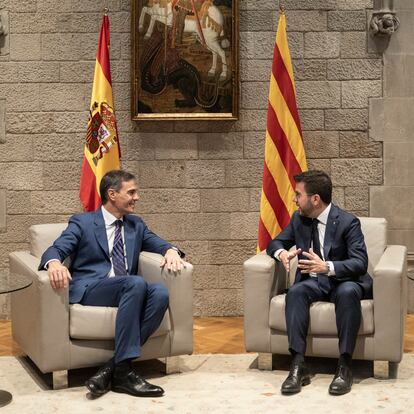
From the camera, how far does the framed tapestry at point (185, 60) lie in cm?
570

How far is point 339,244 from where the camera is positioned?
441 cm

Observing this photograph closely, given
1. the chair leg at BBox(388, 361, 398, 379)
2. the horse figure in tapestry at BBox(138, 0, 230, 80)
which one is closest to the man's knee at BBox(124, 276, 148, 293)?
the chair leg at BBox(388, 361, 398, 379)

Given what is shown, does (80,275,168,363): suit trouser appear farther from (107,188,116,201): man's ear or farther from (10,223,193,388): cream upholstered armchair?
(107,188,116,201): man's ear

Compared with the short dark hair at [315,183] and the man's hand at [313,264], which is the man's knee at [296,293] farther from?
the short dark hair at [315,183]

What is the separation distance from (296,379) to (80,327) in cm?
111

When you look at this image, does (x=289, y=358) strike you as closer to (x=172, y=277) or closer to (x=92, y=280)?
(x=172, y=277)

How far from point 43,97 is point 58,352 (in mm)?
2318

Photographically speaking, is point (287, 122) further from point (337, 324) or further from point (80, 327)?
point (80, 327)

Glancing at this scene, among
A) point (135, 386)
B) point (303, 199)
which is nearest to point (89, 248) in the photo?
point (135, 386)

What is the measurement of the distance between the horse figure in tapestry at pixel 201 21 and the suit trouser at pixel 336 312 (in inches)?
85.8

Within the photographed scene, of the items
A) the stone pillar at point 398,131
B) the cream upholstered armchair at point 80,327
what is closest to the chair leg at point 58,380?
the cream upholstered armchair at point 80,327

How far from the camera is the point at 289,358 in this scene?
15.2ft

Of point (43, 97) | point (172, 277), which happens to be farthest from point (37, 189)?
point (172, 277)

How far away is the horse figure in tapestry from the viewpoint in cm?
569
